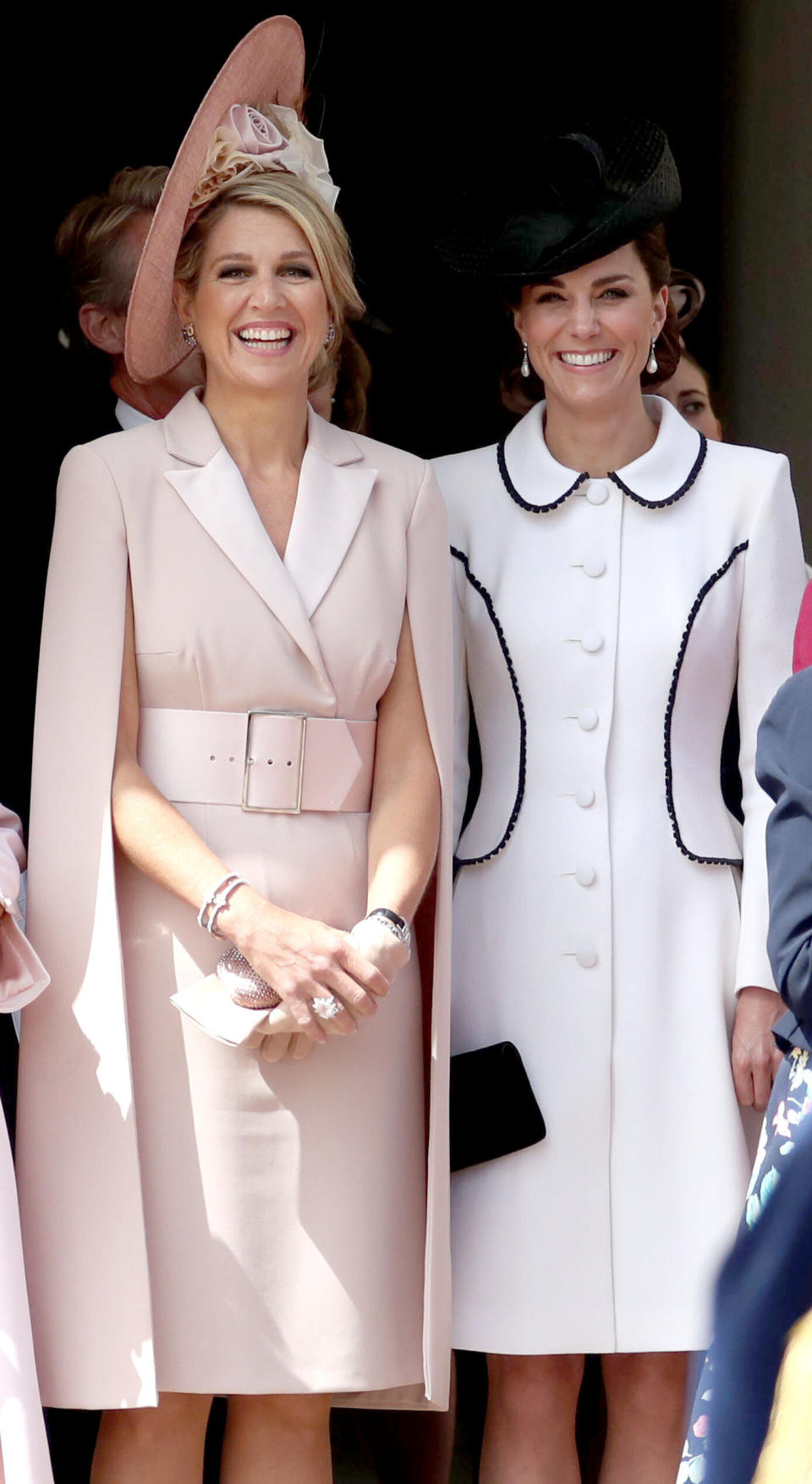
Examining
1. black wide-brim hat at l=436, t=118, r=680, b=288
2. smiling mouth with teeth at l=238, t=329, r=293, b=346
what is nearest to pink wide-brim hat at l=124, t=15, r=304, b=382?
smiling mouth with teeth at l=238, t=329, r=293, b=346

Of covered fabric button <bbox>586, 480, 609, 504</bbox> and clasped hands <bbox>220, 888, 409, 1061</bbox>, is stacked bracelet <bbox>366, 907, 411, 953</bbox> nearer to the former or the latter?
clasped hands <bbox>220, 888, 409, 1061</bbox>

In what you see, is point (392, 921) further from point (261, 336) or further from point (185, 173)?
point (185, 173)

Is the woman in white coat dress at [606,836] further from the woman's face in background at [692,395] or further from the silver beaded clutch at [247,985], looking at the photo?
the woman's face in background at [692,395]

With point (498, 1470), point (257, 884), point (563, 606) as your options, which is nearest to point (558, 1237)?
point (498, 1470)

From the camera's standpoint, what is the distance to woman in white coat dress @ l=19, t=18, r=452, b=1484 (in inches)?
120

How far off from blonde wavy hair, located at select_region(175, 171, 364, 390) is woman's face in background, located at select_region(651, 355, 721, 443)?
1130mm

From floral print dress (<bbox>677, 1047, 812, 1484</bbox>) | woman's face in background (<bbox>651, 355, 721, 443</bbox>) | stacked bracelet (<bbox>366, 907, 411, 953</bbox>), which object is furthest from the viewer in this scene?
woman's face in background (<bbox>651, 355, 721, 443</bbox>)

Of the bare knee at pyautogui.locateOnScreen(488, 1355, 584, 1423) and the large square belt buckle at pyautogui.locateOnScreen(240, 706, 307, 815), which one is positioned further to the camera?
the bare knee at pyautogui.locateOnScreen(488, 1355, 584, 1423)

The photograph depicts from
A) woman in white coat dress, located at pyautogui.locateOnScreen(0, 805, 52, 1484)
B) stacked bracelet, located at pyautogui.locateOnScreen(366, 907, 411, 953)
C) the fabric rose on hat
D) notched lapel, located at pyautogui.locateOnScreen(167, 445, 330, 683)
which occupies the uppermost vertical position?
the fabric rose on hat

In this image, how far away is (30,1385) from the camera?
285cm

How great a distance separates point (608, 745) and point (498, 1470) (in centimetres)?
115

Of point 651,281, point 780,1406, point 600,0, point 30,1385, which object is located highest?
point 600,0

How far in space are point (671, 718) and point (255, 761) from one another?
0.71 metres

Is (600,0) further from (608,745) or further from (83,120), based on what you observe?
(608,745)
